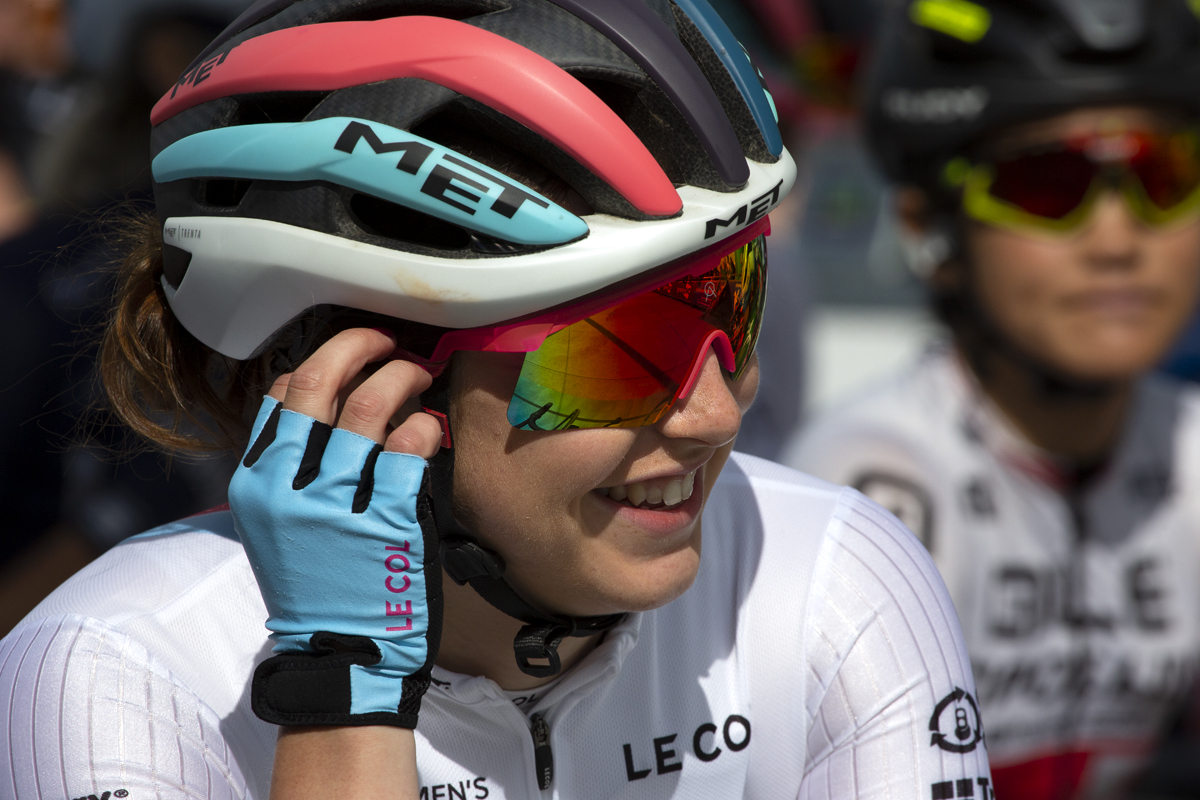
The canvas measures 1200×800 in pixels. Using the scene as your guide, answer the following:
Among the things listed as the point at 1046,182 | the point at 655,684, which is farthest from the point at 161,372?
the point at 1046,182

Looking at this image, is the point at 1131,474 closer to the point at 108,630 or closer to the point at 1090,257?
the point at 1090,257

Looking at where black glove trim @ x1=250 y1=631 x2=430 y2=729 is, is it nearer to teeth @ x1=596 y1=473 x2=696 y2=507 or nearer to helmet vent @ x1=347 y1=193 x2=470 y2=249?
teeth @ x1=596 y1=473 x2=696 y2=507

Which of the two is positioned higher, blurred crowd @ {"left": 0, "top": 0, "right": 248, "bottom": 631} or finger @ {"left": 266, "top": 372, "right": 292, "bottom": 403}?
blurred crowd @ {"left": 0, "top": 0, "right": 248, "bottom": 631}

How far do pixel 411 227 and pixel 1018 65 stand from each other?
2825mm

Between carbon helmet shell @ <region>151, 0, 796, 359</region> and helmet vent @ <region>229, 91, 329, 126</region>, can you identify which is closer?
carbon helmet shell @ <region>151, 0, 796, 359</region>

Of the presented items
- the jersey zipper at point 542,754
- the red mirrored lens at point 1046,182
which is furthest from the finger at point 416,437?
the red mirrored lens at point 1046,182

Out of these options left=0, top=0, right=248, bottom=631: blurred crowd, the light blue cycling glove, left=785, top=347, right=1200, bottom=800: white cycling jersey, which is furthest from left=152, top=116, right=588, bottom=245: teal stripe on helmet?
left=785, top=347, right=1200, bottom=800: white cycling jersey

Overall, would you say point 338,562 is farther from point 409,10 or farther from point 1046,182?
point 1046,182

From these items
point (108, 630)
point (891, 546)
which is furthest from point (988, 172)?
point (108, 630)

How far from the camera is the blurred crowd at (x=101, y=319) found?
3.44 m

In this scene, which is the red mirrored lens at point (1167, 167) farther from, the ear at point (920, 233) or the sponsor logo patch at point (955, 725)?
→ the sponsor logo patch at point (955, 725)

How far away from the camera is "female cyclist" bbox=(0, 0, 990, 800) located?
164 centimetres

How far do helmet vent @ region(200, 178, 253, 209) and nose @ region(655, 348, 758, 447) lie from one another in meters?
0.77

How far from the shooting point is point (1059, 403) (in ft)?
12.9
